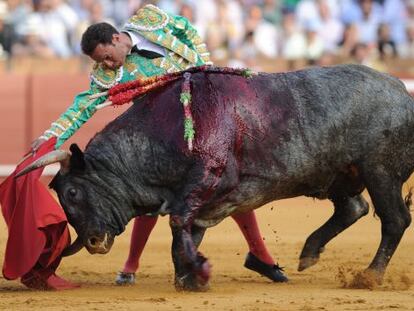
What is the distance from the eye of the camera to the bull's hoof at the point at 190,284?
647 centimetres

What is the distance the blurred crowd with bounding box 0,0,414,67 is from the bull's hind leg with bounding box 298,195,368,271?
5.21 metres

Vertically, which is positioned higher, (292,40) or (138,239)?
(292,40)

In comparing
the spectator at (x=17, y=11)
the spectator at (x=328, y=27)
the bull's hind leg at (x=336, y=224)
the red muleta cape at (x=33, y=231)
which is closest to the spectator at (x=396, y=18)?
the spectator at (x=328, y=27)

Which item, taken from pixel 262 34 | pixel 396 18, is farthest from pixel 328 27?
pixel 396 18

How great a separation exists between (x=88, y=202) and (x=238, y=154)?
2.82ft

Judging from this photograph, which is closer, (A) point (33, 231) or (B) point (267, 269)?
(A) point (33, 231)

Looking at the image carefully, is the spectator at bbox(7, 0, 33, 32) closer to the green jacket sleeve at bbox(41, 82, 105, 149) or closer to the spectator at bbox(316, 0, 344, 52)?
the spectator at bbox(316, 0, 344, 52)

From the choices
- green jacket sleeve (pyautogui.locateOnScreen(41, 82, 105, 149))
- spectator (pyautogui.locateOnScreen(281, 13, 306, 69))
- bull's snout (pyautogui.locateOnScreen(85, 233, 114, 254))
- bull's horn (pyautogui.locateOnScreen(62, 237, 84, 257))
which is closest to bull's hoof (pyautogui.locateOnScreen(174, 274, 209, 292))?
bull's snout (pyautogui.locateOnScreen(85, 233, 114, 254))

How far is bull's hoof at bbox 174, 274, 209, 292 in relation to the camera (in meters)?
6.47

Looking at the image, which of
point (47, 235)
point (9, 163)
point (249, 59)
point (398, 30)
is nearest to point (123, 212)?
point (47, 235)

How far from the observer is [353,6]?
14141mm

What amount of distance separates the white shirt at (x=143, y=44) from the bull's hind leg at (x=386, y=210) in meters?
1.37

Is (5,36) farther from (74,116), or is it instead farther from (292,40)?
(74,116)

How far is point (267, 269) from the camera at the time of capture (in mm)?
7281
